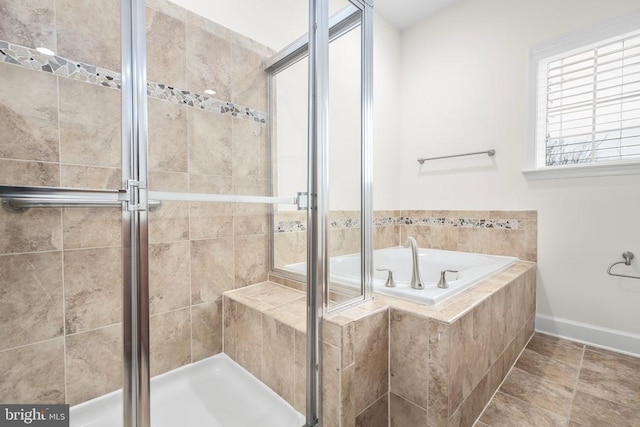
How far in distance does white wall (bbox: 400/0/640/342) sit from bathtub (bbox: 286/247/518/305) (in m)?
0.40

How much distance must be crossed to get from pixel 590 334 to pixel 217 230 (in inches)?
98.5

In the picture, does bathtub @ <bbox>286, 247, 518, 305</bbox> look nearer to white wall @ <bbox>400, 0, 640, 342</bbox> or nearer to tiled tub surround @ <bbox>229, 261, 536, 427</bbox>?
tiled tub surround @ <bbox>229, 261, 536, 427</bbox>

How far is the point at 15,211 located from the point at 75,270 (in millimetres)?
302

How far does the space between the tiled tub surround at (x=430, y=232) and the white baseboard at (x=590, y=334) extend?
461 mm

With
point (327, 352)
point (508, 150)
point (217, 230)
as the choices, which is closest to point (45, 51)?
point (217, 230)

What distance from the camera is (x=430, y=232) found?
8.68 feet

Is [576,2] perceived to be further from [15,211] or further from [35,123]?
[15,211]

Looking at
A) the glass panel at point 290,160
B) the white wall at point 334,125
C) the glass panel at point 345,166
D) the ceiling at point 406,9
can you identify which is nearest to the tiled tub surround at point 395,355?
the glass panel at point 345,166

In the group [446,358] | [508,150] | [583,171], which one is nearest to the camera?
[446,358]

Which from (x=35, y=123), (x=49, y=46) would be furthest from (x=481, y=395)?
(x=49, y=46)

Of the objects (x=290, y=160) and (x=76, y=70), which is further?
(x=290, y=160)

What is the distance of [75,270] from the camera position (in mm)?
1178

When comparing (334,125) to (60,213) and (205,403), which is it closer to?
(60,213)

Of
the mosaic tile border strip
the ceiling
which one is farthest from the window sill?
the mosaic tile border strip
